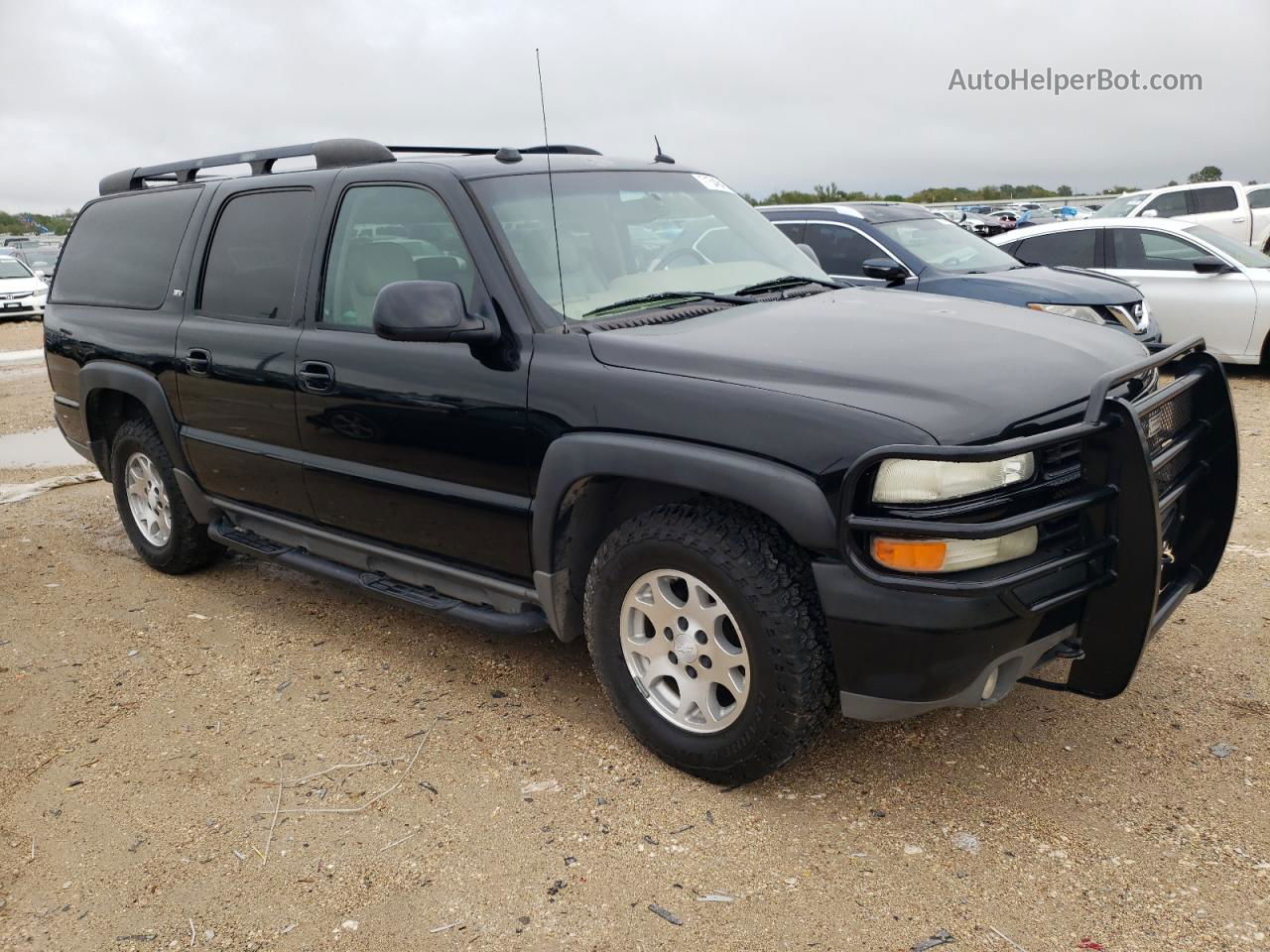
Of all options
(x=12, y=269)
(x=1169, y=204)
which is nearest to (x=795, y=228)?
(x=1169, y=204)

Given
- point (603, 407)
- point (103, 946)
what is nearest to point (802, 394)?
point (603, 407)

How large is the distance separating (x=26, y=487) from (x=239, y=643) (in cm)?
387

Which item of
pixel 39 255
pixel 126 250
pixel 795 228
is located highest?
pixel 39 255

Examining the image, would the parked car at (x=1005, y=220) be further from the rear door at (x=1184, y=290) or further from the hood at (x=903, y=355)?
the hood at (x=903, y=355)

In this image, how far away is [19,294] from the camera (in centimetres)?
2131

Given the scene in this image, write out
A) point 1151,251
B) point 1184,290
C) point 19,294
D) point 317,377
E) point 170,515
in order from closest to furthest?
point 317,377 → point 170,515 → point 1184,290 → point 1151,251 → point 19,294

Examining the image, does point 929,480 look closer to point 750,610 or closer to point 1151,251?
point 750,610

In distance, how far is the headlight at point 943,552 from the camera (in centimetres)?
264

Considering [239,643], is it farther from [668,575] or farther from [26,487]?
[26,487]

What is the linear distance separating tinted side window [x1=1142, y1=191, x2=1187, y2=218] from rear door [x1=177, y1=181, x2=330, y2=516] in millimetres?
15798

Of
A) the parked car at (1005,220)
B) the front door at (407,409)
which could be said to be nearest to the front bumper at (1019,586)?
the front door at (407,409)

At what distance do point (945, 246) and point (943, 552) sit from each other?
6994mm

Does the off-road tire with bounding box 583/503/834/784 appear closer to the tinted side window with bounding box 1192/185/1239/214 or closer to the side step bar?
the side step bar

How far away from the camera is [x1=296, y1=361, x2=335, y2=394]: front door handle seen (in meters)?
→ 3.93
